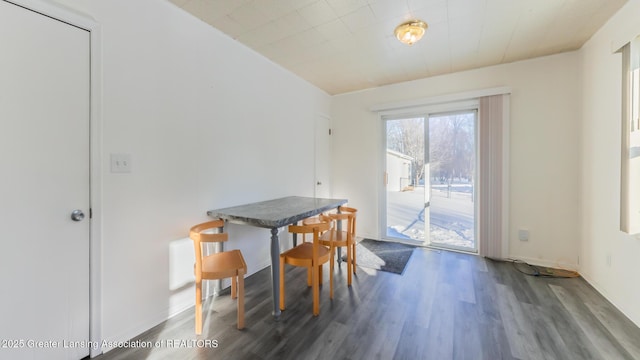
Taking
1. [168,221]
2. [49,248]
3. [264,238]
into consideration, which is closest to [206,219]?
[168,221]

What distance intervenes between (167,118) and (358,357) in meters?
2.30

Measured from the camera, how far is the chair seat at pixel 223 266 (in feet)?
5.99

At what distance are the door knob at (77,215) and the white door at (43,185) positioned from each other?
0.06ft

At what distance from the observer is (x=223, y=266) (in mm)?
1907

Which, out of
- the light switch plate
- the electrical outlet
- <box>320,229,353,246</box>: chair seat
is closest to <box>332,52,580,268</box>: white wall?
the electrical outlet

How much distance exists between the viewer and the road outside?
11.8 feet

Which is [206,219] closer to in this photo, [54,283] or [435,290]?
[54,283]

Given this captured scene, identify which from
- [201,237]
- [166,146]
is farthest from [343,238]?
[166,146]

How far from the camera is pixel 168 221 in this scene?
2.03 meters

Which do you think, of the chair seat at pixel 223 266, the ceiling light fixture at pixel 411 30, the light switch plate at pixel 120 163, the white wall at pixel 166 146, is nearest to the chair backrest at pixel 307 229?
the chair seat at pixel 223 266

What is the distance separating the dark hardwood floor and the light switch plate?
123 cm

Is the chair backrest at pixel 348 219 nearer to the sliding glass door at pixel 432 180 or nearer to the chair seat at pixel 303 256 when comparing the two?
the chair seat at pixel 303 256

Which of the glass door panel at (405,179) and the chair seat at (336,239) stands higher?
the glass door panel at (405,179)

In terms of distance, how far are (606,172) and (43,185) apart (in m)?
4.49
